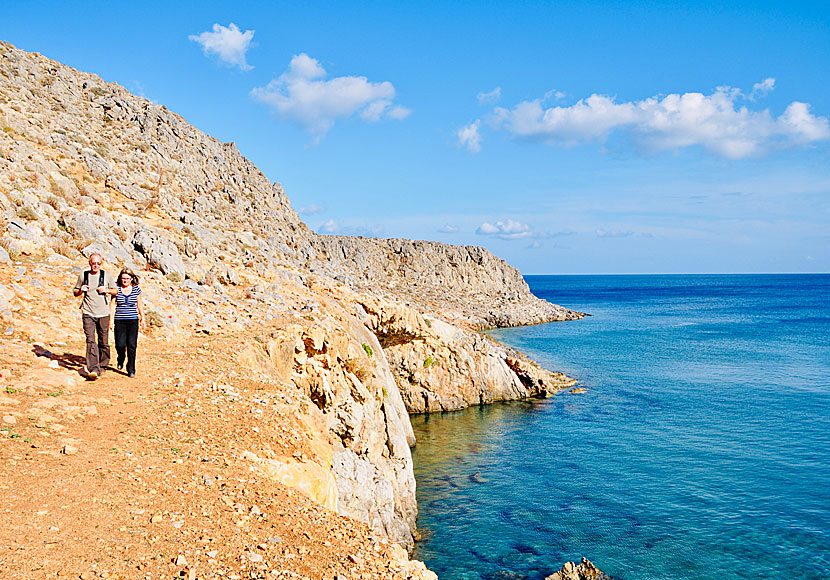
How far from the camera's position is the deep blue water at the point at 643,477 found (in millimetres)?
18656

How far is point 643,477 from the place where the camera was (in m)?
25.8

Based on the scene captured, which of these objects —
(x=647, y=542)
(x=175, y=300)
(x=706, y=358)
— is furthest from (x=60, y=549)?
(x=706, y=358)

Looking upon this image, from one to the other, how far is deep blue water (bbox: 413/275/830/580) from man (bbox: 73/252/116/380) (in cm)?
1227

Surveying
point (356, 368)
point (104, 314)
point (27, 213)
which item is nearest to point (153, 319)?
point (104, 314)

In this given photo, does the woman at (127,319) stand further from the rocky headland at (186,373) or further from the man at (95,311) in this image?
the rocky headland at (186,373)

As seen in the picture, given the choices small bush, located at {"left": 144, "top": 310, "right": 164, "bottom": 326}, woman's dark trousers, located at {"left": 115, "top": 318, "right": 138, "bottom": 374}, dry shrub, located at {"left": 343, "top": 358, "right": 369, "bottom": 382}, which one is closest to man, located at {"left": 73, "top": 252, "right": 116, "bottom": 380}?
woman's dark trousers, located at {"left": 115, "top": 318, "right": 138, "bottom": 374}

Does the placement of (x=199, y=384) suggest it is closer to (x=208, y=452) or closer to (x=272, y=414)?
(x=272, y=414)

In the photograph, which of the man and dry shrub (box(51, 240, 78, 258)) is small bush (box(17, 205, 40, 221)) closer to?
dry shrub (box(51, 240, 78, 258))

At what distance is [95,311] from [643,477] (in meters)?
24.1

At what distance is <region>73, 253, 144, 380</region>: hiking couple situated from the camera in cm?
1153

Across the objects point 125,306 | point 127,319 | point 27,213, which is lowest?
point 127,319

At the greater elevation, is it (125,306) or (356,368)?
(125,306)

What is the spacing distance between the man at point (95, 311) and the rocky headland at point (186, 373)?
48 centimetres

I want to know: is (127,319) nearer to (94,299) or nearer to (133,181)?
(94,299)
